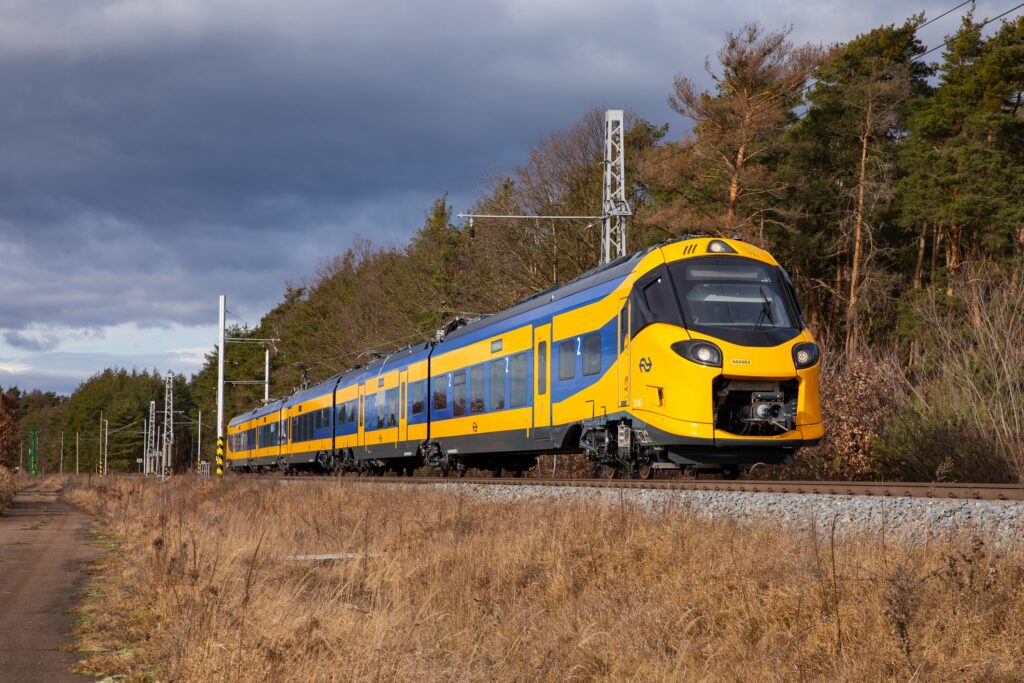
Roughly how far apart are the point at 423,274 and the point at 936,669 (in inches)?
1967

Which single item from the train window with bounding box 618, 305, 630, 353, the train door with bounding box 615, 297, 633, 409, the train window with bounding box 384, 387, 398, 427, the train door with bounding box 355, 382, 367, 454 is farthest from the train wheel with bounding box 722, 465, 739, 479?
the train door with bounding box 355, 382, 367, 454

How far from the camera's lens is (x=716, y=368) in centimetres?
1376

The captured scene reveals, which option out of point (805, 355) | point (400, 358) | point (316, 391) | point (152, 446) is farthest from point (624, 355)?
point (152, 446)

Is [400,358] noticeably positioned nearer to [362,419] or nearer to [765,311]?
[362,419]

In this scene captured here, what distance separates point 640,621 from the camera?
8.42m

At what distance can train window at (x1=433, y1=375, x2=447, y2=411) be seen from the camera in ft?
77.2

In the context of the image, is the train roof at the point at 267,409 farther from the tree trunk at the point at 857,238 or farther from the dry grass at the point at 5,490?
the tree trunk at the point at 857,238

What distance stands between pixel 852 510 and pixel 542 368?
8.41 m

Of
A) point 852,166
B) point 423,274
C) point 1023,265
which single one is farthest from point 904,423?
point 423,274

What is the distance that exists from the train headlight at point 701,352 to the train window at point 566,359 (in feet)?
9.98

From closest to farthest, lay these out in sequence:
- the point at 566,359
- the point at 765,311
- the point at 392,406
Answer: the point at 765,311 < the point at 566,359 < the point at 392,406

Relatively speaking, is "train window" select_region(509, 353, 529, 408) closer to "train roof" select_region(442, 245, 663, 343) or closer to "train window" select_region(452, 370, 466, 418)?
"train roof" select_region(442, 245, 663, 343)

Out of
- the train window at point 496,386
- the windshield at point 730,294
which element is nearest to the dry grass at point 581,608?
the windshield at point 730,294

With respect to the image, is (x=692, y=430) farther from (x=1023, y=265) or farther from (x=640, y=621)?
(x=1023, y=265)
